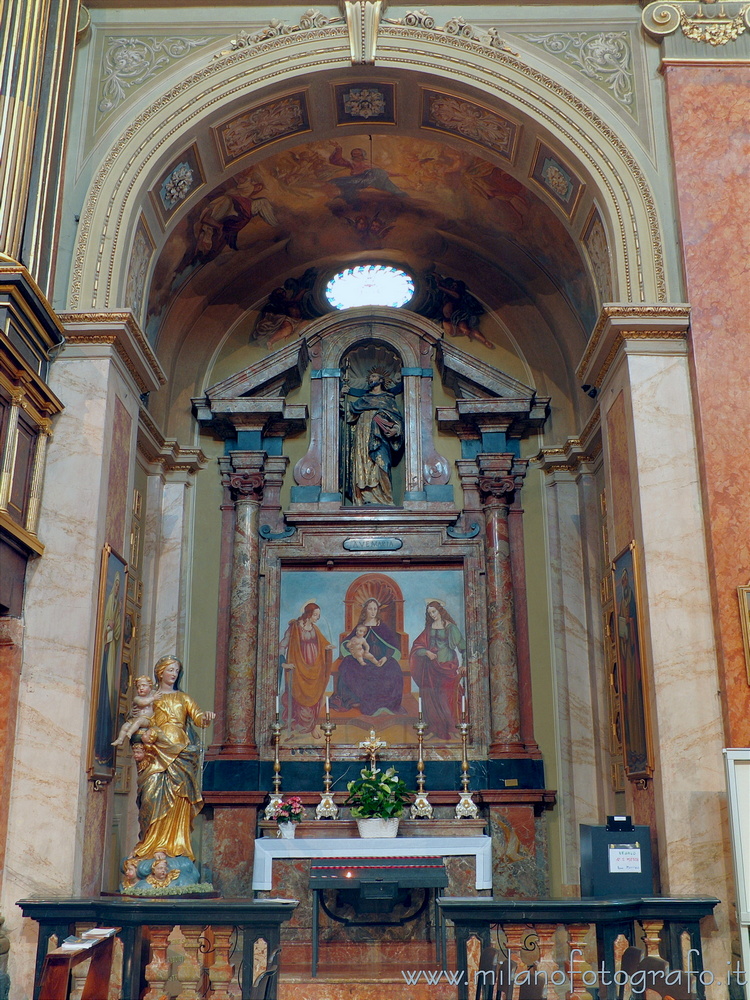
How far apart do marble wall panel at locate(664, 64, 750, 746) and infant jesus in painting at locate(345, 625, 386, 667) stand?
4.50m

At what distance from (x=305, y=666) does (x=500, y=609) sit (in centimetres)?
231

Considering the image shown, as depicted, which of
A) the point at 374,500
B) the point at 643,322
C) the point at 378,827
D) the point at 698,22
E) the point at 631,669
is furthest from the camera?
the point at 374,500

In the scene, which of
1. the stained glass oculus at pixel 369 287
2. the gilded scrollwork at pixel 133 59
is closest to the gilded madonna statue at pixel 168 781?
the gilded scrollwork at pixel 133 59

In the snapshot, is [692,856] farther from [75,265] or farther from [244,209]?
[244,209]

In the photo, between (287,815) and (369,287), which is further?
(369,287)

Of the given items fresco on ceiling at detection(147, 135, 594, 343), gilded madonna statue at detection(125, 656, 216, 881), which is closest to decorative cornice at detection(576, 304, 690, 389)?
fresco on ceiling at detection(147, 135, 594, 343)

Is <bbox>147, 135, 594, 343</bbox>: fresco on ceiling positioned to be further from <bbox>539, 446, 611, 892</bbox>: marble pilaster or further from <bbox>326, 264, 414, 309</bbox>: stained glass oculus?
<bbox>539, 446, 611, 892</bbox>: marble pilaster

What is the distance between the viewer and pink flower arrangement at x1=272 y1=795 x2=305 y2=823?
10188 millimetres

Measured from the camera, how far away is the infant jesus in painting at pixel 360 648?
38.6 feet

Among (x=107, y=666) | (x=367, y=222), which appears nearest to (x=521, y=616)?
(x=107, y=666)

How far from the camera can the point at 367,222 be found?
13.0 meters

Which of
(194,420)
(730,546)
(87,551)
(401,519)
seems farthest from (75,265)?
(730,546)

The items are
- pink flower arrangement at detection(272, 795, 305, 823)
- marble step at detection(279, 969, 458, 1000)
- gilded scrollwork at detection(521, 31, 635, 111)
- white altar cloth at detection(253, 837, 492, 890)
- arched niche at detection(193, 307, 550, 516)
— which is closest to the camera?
marble step at detection(279, 969, 458, 1000)

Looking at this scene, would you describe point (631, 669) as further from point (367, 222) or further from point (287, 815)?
point (367, 222)
